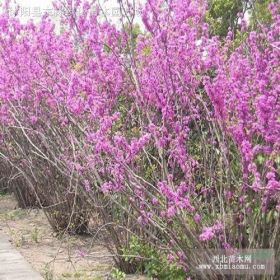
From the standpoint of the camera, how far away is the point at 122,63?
16.0ft

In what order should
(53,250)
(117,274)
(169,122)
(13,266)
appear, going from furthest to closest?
(53,250) < (13,266) < (117,274) < (169,122)

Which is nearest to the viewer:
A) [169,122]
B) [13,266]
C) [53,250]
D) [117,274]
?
[169,122]

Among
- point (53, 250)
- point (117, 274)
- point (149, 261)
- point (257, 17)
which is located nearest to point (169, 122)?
point (257, 17)

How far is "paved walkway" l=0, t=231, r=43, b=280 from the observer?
5.07 metres

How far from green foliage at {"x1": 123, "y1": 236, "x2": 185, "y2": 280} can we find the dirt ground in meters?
0.12

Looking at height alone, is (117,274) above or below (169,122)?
below

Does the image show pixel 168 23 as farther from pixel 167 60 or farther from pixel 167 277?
pixel 167 277

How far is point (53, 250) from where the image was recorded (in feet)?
20.8

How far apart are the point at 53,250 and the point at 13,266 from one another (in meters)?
0.90

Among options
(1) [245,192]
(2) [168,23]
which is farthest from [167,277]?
(2) [168,23]

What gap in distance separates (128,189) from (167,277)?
3.15ft

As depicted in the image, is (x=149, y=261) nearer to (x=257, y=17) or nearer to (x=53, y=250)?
(x=53, y=250)

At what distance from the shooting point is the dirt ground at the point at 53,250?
17.3ft

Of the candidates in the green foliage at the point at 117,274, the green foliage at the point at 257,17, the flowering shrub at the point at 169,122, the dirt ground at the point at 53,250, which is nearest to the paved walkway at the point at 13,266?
the dirt ground at the point at 53,250
